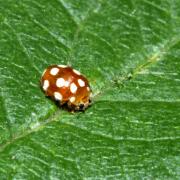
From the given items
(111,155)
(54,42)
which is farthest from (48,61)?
(111,155)

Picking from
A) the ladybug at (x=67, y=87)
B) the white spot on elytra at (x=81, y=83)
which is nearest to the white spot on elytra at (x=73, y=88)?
the ladybug at (x=67, y=87)

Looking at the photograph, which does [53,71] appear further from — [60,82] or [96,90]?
[96,90]

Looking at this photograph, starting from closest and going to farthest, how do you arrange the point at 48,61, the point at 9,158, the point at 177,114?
1. the point at 9,158
2. the point at 177,114
3. the point at 48,61

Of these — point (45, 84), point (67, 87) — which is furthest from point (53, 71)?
point (67, 87)

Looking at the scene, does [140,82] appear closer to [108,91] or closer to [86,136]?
[108,91]

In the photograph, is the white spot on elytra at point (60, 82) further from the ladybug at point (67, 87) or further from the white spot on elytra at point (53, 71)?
the white spot on elytra at point (53, 71)

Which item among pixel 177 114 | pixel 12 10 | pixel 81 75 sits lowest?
pixel 177 114

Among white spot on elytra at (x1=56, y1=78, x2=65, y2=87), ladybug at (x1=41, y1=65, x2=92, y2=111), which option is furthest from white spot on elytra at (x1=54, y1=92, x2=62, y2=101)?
white spot on elytra at (x1=56, y1=78, x2=65, y2=87)
